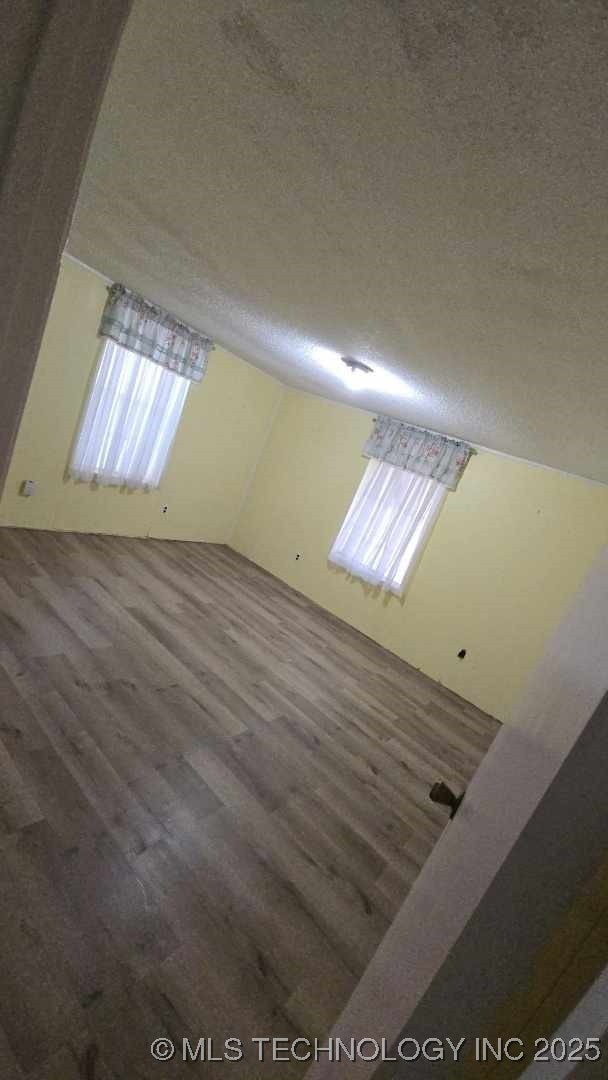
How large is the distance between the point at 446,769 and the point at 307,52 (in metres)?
3.08

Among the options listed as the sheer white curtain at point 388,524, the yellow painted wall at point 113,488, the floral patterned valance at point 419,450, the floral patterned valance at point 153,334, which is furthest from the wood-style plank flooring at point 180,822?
the floral patterned valance at point 419,450

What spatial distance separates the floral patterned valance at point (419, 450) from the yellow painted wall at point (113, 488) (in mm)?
1526

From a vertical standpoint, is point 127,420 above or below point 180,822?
above

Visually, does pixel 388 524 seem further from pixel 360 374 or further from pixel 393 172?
pixel 393 172

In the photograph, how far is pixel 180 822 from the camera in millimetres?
1628

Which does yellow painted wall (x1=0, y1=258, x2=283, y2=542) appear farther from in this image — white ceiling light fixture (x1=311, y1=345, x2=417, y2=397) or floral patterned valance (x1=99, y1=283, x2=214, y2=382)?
white ceiling light fixture (x1=311, y1=345, x2=417, y2=397)

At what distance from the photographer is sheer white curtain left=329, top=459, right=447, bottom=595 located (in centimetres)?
406

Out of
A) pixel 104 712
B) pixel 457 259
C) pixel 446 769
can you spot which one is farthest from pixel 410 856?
pixel 457 259

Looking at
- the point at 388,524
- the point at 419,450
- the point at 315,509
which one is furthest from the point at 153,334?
the point at 388,524

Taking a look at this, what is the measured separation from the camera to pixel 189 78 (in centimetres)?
97

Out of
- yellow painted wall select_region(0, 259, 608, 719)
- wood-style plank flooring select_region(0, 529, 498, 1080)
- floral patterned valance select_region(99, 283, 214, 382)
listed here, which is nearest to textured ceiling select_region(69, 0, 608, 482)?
floral patterned valance select_region(99, 283, 214, 382)

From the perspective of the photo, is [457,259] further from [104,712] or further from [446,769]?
[446,769]

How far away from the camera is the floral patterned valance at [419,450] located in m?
3.87

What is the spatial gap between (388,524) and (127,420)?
8.62 ft
